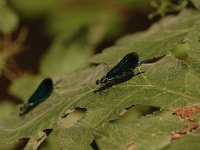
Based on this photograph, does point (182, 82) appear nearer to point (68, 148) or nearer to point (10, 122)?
point (68, 148)

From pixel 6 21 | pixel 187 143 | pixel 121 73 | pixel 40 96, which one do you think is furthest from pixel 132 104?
pixel 6 21

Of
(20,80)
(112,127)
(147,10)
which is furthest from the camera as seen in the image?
(147,10)

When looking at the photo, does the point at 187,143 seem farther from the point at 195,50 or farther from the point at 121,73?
the point at 121,73

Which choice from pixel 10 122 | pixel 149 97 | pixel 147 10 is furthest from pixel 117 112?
pixel 147 10

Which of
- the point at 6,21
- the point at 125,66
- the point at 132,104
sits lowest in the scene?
the point at 132,104

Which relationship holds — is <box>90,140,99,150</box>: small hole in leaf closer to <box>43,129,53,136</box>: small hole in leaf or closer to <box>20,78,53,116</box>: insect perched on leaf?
<box>43,129,53,136</box>: small hole in leaf

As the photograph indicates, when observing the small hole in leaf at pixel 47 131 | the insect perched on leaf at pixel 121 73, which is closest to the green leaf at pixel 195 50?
the insect perched on leaf at pixel 121 73

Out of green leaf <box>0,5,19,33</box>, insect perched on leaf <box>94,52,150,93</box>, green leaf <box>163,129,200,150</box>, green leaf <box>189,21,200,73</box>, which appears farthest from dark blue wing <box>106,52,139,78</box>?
green leaf <box>0,5,19,33</box>

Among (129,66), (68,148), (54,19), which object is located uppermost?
(54,19)
